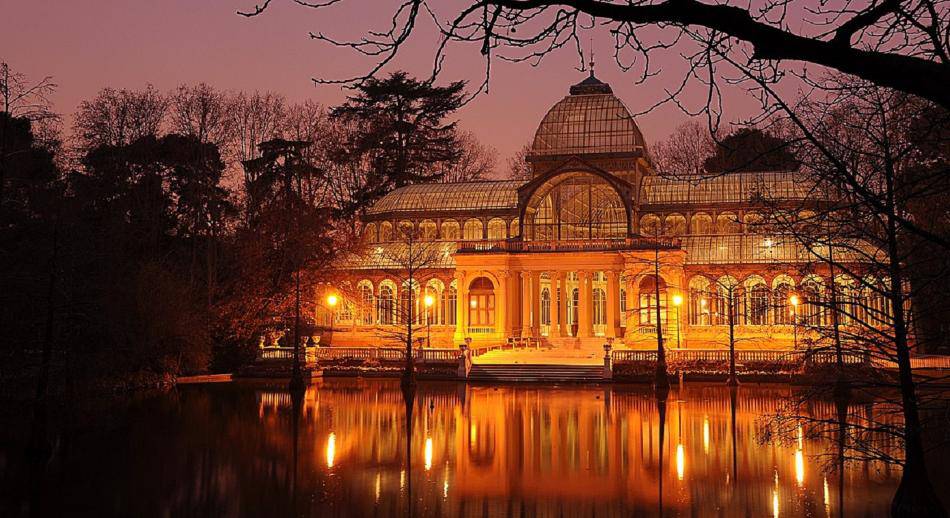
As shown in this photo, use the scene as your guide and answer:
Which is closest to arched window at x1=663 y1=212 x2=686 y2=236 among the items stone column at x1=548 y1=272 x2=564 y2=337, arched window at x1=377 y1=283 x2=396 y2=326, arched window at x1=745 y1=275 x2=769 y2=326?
arched window at x1=745 y1=275 x2=769 y2=326

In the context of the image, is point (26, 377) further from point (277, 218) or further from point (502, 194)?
point (502, 194)

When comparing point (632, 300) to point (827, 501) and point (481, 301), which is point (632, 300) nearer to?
point (481, 301)

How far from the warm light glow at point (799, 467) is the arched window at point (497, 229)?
35043 millimetres

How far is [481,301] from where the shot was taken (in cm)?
5266

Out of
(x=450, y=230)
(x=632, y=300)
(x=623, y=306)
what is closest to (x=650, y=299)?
(x=632, y=300)

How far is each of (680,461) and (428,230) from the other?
1503 inches

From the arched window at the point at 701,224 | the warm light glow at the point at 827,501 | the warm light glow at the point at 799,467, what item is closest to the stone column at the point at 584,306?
the arched window at the point at 701,224

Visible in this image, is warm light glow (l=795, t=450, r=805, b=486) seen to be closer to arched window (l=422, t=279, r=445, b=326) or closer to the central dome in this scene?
arched window (l=422, t=279, r=445, b=326)

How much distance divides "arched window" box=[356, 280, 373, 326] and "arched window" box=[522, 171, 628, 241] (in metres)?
10.00

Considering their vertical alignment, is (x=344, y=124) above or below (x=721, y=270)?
above

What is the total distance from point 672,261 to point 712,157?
67.5 feet

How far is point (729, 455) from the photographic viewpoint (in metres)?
20.3

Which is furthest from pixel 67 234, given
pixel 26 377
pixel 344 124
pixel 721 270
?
pixel 344 124

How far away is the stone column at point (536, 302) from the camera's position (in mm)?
A: 51094
